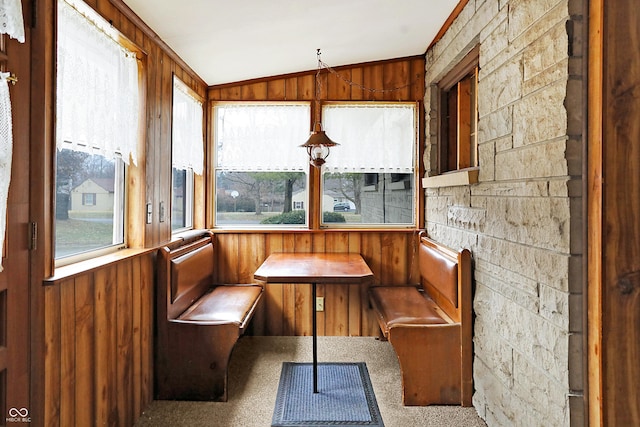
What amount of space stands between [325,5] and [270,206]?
1.77 m

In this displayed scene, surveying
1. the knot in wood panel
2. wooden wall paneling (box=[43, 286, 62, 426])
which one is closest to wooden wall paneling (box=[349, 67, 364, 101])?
the knot in wood panel

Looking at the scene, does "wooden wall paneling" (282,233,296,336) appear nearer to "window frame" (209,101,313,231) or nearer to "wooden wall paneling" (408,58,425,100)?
"window frame" (209,101,313,231)

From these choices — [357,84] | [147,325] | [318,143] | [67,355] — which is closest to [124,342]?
[147,325]

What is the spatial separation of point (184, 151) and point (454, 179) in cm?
195

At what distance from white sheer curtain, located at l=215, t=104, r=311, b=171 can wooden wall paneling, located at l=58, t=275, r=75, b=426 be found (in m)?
2.01

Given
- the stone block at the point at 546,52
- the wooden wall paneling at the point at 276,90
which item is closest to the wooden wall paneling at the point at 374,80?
the wooden wall paneling at the point at 276,90

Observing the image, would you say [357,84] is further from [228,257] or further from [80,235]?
[80,235]

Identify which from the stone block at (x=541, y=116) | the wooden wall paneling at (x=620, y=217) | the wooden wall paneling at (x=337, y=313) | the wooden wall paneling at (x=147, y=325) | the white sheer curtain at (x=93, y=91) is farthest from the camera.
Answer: the wooden wall paneling at (x=337, y=313)

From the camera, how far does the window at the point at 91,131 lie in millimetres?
1741

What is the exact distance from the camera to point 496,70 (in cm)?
209

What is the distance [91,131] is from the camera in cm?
187

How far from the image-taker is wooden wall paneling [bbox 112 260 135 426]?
2.06m

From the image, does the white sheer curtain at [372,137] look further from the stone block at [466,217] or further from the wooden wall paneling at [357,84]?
the stone block at [466,217]

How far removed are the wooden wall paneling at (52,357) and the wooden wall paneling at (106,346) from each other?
0.27 m
